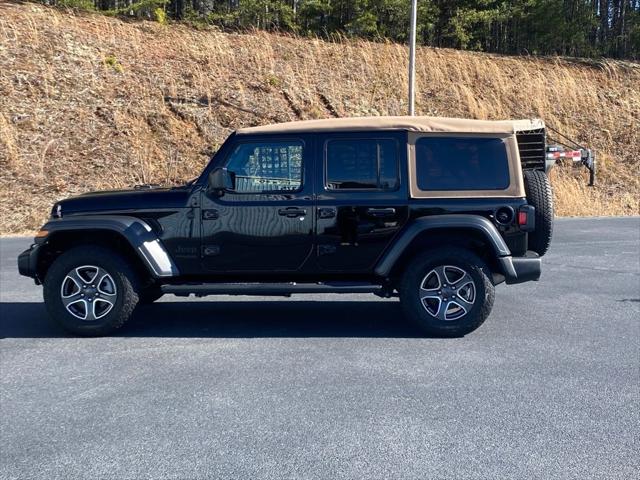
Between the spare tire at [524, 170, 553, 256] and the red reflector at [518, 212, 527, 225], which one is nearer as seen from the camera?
the red reflector at [518, 212, 527, 225]

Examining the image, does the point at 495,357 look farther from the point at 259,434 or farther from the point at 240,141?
the point at 240,141

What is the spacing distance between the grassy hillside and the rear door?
41.1 ft

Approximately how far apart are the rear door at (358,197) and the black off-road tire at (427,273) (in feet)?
1.22

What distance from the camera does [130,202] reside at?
22.9 ft

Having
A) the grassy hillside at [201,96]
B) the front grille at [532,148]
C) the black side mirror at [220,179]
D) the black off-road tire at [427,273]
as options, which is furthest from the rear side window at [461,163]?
the grassy hillside at [201,96]

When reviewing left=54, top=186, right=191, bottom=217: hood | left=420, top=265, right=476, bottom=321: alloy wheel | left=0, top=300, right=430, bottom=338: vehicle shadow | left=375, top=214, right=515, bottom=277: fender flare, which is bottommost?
left=0, top=300, right=430, bottom=338: vehicle shadow

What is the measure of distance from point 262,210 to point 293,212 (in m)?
0.28

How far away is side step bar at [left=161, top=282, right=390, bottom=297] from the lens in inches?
270

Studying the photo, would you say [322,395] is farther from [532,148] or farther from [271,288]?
[532,148]

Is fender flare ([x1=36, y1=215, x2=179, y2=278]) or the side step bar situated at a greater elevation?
fender flare ([x1=36, y1=215, x2=179, y2=278])

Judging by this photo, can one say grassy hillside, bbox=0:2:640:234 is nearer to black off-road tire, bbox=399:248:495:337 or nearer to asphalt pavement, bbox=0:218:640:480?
asphalt pavement, bbox=0:218:640:480

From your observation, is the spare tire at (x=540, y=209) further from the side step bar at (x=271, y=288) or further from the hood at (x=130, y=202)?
the hood at (x=130, y=202)

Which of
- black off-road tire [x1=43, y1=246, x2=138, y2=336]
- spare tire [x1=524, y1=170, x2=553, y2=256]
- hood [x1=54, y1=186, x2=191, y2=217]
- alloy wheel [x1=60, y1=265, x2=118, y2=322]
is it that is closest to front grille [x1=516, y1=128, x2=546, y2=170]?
spare tire [x1=524, y1=170, x2=553, y2=256]

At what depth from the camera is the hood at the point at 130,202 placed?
696 centimetres
